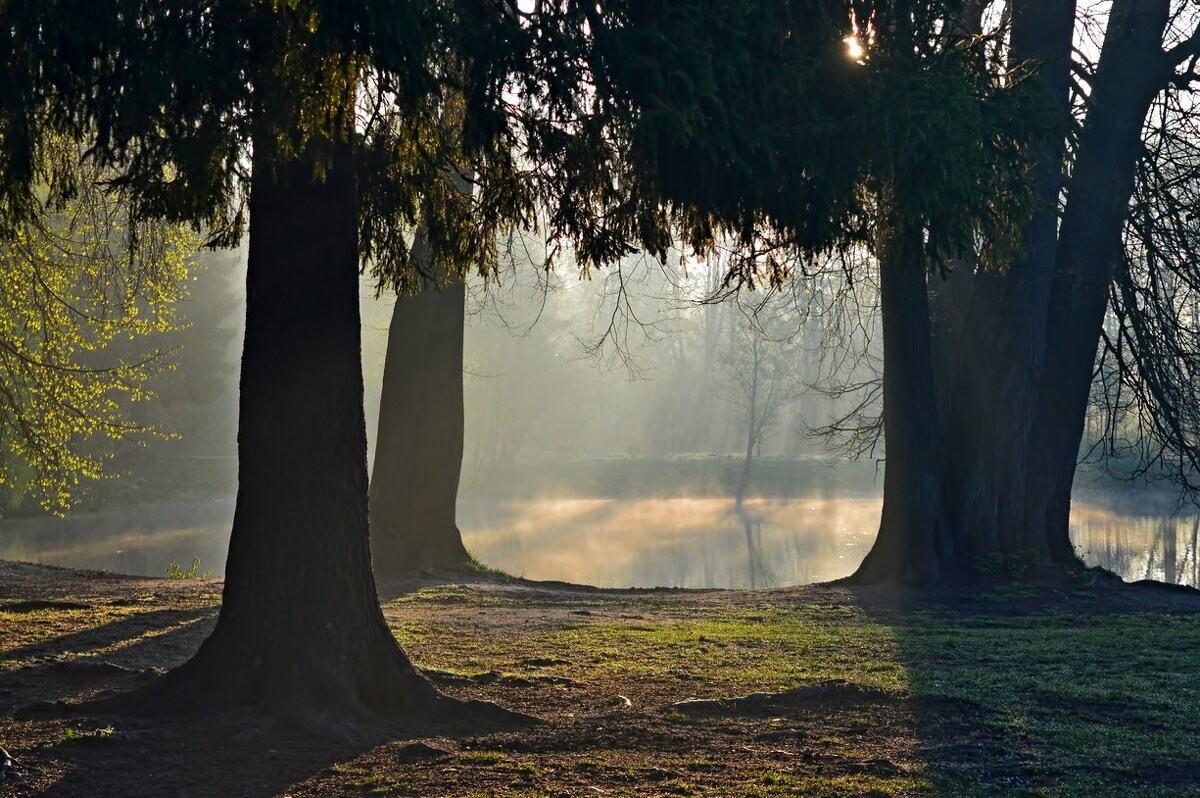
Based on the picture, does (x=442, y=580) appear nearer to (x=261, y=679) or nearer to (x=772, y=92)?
(x=261, y=679)

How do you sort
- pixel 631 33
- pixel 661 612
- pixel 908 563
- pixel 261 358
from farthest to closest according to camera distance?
pixel 908 563 < pixel 661 612 < pixel 261 358 < pixel 631 33

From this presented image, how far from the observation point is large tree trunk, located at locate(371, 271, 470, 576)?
14734 mm

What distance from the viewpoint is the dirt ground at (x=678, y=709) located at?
5090 millimetres

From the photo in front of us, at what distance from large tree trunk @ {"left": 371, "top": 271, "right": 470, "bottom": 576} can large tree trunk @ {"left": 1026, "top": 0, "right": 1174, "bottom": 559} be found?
6848mm

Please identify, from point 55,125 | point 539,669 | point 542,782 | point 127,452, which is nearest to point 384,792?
point 542,782

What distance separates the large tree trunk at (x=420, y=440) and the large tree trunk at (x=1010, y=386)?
5932 mm

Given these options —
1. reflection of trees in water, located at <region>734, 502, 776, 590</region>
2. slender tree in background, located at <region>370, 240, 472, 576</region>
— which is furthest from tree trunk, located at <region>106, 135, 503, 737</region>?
reflection of trees in water, located at <region>734, 502, 776, 590</region>

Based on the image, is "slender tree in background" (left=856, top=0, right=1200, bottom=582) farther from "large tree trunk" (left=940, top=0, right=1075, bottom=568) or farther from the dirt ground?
the dirt ground

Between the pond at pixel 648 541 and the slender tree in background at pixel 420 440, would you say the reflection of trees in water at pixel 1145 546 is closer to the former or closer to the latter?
the pond at pixel 648 541

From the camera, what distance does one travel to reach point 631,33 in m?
5.68

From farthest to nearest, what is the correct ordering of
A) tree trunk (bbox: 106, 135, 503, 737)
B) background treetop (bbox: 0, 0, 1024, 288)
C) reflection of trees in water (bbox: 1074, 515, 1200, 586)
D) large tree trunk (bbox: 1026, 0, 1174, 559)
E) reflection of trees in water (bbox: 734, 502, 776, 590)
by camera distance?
reflection of trees in water (bbox: 734, 502, 776, 590) → reflection of trees in water (bbox: 1074, 515, 1200, 586) → large tree trunk (bbox: 1026, 0, 1174, 559) → tree trunk (bbox: 106, 135, 503, 737) → background treetop (bbox: 0, 0, 1024, 288)

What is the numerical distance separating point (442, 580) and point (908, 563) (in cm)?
527

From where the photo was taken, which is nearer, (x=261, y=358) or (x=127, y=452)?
(x=261, y=358)

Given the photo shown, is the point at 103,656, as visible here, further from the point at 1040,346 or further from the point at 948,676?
the point at 1040,346
